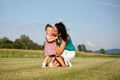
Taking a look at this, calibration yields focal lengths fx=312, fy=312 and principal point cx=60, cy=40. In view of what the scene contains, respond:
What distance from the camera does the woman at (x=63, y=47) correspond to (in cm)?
1420

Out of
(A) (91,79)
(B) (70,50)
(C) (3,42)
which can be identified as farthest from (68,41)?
(C) (3,42)

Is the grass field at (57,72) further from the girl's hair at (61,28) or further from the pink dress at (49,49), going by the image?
the girl's hair at (61,28)

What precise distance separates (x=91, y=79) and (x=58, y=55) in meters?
5.55

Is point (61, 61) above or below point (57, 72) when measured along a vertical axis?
above

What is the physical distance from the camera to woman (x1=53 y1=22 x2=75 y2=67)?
14203mm

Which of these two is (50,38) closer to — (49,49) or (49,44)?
(49,44)

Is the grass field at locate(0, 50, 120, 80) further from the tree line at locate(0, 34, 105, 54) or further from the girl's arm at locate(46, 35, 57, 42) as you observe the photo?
the tree line at locate(0, 34, 105, 54)

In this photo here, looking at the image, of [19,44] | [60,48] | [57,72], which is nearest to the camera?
[57,72]

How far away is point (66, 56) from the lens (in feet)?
49.8

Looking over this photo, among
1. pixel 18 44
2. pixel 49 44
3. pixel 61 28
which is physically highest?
pixel 18 44

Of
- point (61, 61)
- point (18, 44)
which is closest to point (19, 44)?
point (18, 44)

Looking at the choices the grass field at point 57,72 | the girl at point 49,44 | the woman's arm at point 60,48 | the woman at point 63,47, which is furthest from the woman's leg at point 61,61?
the grass field at point 57,72

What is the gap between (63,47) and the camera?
1447 cm

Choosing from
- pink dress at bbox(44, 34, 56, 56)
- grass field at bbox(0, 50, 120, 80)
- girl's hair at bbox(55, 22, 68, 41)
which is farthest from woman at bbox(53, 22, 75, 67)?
grass field at bbox(0, 50, 120, 80)
